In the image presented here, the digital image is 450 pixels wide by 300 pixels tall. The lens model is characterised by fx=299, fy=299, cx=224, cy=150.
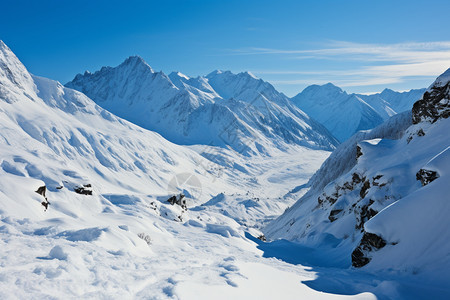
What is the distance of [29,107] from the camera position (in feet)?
575

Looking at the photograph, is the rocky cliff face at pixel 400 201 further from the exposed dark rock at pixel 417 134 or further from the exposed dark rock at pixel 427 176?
the exposed dark rock at pixel 417 134

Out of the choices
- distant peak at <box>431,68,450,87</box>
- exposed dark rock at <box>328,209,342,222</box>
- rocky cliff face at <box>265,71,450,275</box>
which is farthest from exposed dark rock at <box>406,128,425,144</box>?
exposed dark rock at <box>328,209,342,222</box>

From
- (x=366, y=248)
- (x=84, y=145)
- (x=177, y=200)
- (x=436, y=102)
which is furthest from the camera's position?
(x=84, y=145)

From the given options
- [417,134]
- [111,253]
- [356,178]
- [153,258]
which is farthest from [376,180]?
[111,253]

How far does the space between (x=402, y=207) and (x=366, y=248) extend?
11.5ft

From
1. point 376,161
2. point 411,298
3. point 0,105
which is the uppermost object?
point 0,105

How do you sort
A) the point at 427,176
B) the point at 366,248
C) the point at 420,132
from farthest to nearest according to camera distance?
the point at 420,132
the point at 427,176
the point at 366,248

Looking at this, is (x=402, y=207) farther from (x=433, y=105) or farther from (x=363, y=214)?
(x=433, y=105)

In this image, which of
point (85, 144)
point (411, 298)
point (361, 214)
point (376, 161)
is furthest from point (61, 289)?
point (85, 144)

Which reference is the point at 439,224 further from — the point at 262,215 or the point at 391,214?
the point at 262,215

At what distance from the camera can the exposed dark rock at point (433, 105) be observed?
25.7 metres

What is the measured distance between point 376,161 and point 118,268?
27883 mm

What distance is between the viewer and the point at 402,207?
47.5ft

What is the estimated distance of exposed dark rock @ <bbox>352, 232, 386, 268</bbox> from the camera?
1577 centimetres
